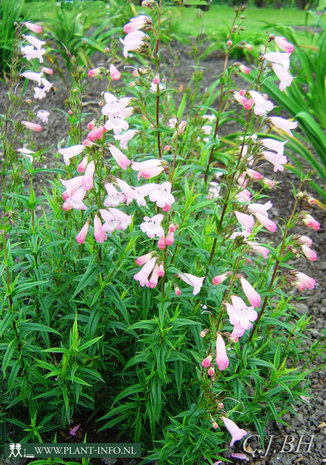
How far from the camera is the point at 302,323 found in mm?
2764

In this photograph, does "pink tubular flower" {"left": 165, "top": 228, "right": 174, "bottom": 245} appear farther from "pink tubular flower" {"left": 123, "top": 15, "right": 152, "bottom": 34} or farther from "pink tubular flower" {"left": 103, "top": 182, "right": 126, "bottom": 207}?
"pink tubular flower" {"left": 123, "top": 15, "right": 152, "bottom": 34}

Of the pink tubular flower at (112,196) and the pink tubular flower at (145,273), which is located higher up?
the pink tubular flower at (112,196)

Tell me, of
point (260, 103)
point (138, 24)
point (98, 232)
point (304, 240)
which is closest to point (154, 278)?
point (98, 232)

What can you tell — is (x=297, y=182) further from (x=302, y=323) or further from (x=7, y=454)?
(x=7, y=454)

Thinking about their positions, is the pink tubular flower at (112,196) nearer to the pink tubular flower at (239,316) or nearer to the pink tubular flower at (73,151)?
the pink tubular flower at (73,151)

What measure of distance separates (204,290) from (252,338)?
1.37ft

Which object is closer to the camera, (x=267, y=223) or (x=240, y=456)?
(x=267, y=223)

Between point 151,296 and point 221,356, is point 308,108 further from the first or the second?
point 221,356

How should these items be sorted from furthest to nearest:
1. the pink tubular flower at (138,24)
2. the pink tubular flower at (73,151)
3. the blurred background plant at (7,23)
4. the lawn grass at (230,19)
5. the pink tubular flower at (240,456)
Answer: the lawn grass at (230,19), the blurred background plant at (7,23), the pink tubular flower at (240,456), the pink tubular flower at (138,24), the pink tubular flower at (73,151)

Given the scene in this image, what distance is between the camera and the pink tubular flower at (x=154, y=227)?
195 centimetres

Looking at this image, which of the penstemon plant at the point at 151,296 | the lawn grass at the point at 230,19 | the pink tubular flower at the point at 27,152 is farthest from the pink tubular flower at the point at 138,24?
the lawn grass at the point at 230,19

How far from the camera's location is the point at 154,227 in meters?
1.98

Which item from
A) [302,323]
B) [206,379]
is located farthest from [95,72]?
[302,323]

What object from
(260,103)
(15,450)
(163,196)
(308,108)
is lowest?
(15,450)
